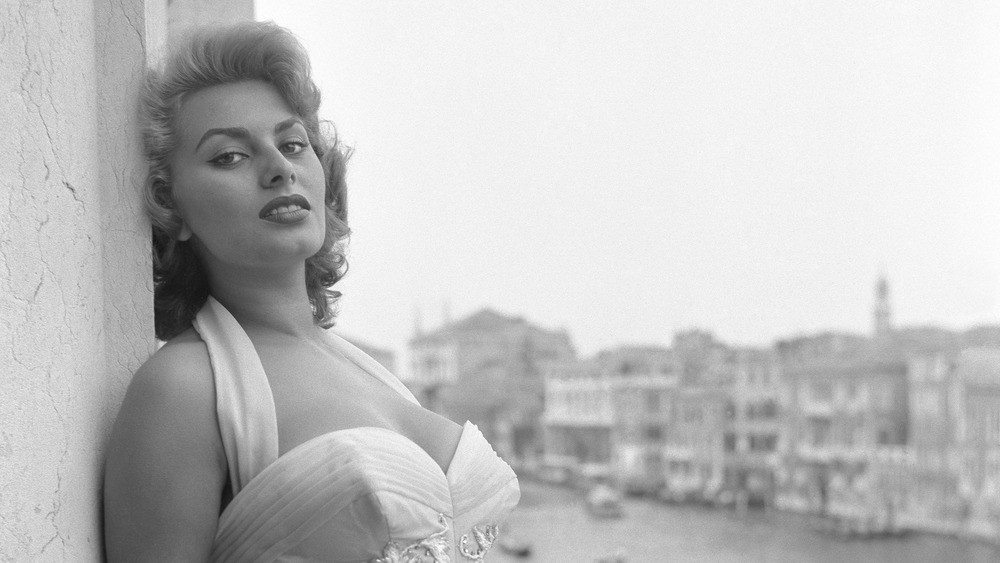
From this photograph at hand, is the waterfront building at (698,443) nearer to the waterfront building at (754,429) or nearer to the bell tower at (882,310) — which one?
the waterfront building at (754,429)

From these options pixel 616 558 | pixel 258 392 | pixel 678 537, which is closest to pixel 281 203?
pixel 258 392

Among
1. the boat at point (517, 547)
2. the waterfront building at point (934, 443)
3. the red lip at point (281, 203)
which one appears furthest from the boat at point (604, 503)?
the red lip at point (281, 203)

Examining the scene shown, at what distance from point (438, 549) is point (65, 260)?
0.39 m

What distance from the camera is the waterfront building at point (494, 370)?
63.3 ft

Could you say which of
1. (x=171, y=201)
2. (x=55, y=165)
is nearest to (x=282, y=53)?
(x=171, y=201)

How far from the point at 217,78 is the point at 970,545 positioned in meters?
19.5

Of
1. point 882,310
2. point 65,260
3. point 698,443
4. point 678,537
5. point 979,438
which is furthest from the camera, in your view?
point 882,310

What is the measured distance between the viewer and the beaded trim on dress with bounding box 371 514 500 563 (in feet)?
3.12

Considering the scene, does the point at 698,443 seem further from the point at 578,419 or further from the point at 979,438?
the point at 979,438

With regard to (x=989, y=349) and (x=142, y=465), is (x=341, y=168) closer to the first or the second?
(x=142, y=465)

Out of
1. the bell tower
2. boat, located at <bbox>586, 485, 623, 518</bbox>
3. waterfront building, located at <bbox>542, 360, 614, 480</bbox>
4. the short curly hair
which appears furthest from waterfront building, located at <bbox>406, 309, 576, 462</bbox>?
the short curly hair

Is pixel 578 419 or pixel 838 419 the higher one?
pixel 838 419

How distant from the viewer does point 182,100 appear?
3.37 ft

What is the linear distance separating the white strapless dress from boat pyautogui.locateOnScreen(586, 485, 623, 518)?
19.0 metres
